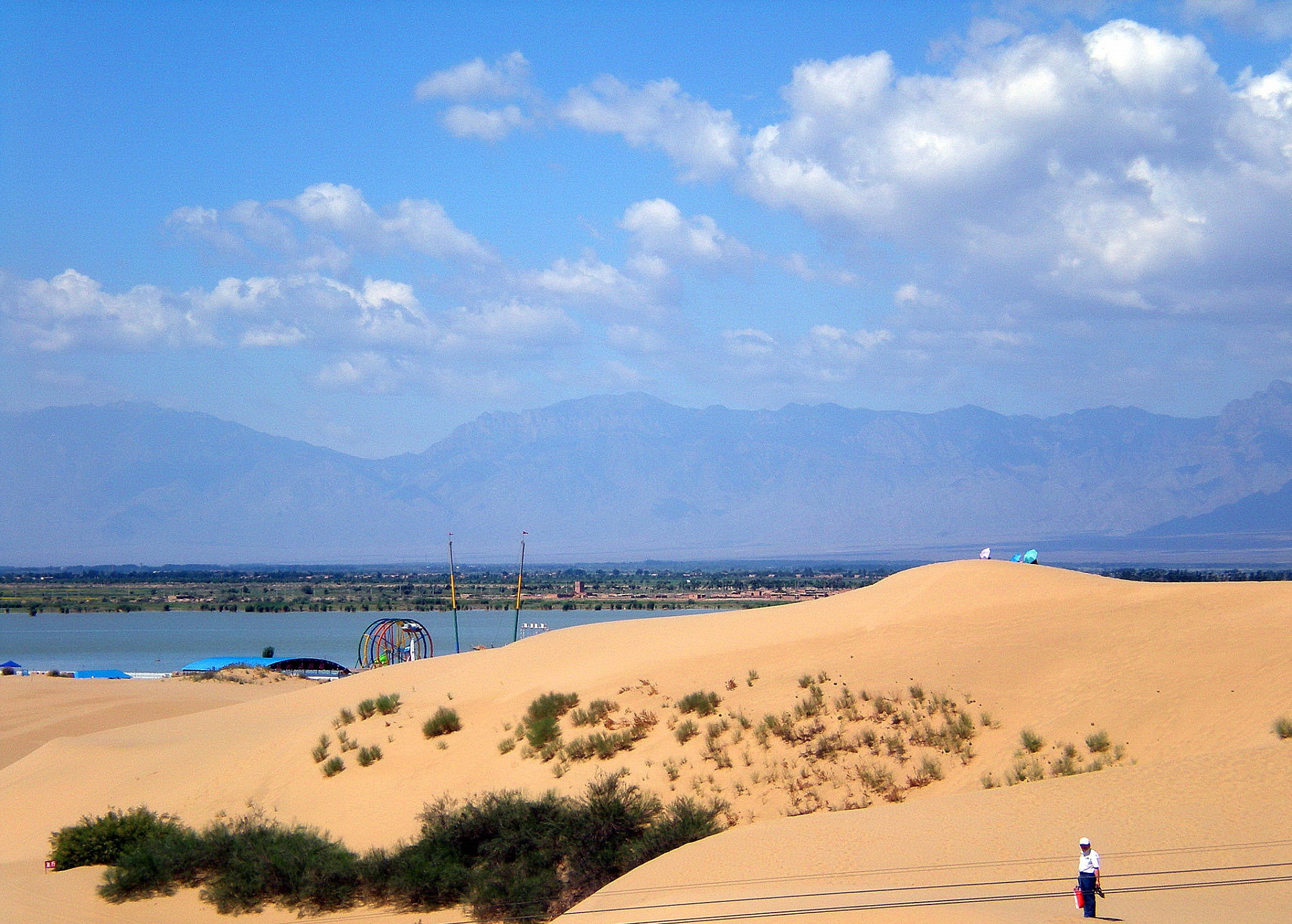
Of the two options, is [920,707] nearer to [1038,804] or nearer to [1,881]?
[1038,804]

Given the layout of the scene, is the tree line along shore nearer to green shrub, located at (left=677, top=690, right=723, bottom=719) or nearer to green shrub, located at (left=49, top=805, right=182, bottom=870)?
green shrub, located at (left=677, top=690, right=723, bottom=719)

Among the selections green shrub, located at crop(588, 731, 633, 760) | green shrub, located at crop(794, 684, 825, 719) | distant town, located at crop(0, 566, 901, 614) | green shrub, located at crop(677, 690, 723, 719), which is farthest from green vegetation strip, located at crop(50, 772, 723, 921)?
distant town, located at crop(0, 566, 901, 614)

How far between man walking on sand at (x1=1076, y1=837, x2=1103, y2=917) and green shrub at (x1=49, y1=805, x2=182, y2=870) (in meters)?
14.2

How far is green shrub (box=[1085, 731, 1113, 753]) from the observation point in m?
16.8

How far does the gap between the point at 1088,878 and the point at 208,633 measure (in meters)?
92.7

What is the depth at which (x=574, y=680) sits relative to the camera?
24.5 metres

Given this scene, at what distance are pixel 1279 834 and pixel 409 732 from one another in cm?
1625

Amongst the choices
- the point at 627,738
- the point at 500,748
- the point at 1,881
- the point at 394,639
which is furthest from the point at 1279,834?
the point at 394,639

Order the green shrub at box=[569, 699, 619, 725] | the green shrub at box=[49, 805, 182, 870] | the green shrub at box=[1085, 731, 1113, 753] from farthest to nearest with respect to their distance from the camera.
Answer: the green shrub at box=[569, 699, 619, 725] → the green shrub at box=[49, 805, 182, 870] → the green shrub at box=[1085, 731, 1113, 753]

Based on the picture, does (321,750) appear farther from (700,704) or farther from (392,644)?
(392,644)

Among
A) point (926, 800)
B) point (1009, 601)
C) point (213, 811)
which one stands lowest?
point (213, 811)

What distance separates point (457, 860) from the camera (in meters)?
16.1

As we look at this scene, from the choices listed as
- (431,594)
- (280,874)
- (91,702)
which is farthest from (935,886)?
(431,594)

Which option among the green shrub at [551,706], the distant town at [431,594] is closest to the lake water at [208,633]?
the distant town at [431,594]
